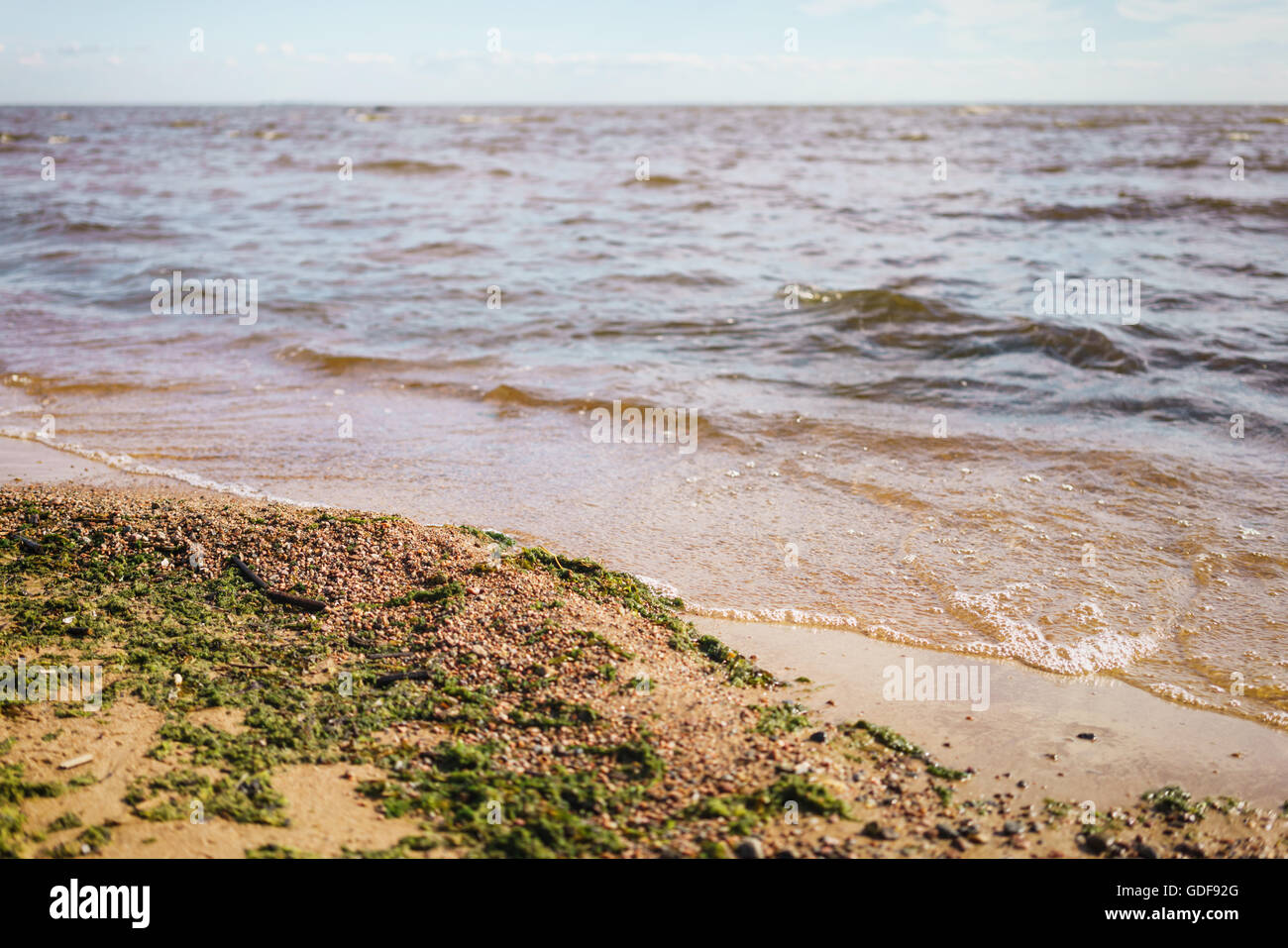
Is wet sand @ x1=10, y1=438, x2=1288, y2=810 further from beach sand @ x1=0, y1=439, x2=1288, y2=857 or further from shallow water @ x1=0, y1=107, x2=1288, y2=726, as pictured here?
shallow water @ x1=0, y1=107, x2=1288, y2=726

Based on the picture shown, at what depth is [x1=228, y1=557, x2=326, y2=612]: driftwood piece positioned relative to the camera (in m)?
4.18

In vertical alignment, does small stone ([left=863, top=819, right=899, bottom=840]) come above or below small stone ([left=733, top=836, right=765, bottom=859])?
below

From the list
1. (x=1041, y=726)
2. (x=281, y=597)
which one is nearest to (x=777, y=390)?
(x=1041, y=726)

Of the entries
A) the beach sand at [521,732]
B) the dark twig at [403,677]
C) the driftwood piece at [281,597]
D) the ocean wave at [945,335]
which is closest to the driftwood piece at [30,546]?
the beach sand at [521,732]

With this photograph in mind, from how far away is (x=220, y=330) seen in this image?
36.0 feet

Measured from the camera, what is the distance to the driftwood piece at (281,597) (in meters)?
4.18

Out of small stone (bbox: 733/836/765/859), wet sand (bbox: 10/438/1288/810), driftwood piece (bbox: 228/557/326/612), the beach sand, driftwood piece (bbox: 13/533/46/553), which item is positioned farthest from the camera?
driftwood piece (bbox: 13/533/46/553)

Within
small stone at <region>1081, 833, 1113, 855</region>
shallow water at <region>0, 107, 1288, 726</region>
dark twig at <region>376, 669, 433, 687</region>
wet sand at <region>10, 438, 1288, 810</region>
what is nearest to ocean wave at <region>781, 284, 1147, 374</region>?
shallow water at <region>0, 107, 1288, 726</region>

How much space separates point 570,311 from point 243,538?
7817 mm

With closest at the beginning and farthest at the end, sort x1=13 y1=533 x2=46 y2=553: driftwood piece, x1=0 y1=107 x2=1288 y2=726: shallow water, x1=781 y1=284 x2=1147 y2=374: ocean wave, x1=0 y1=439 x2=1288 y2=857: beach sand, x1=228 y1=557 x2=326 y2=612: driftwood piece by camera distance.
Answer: x1=0 y1=439 x2=1288 y2=857: beach sand
x1=228 y1=557 x2=326 y2=612: driftwood piece
x1=13 y1=533 x2=46 y2=553: driftwood piece
x1=0 y1=107 x2=1288 y2=726: shallow water
x1=781 y1=284 x2=1147 y2=374: ocean wave

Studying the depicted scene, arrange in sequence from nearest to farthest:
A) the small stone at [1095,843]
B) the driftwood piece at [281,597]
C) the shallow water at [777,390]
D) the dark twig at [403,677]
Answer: the small stone at [1095,843] < the dark twig at [403,677] < the driftwood piece at [281,597] < the shallow water at [777,390]

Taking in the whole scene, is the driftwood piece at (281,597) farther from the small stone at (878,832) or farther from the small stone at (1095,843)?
the small stone at (1095,843)

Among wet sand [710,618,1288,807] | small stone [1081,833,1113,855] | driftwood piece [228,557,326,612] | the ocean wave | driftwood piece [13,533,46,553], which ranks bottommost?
small stone [1081,833,1113,855]
